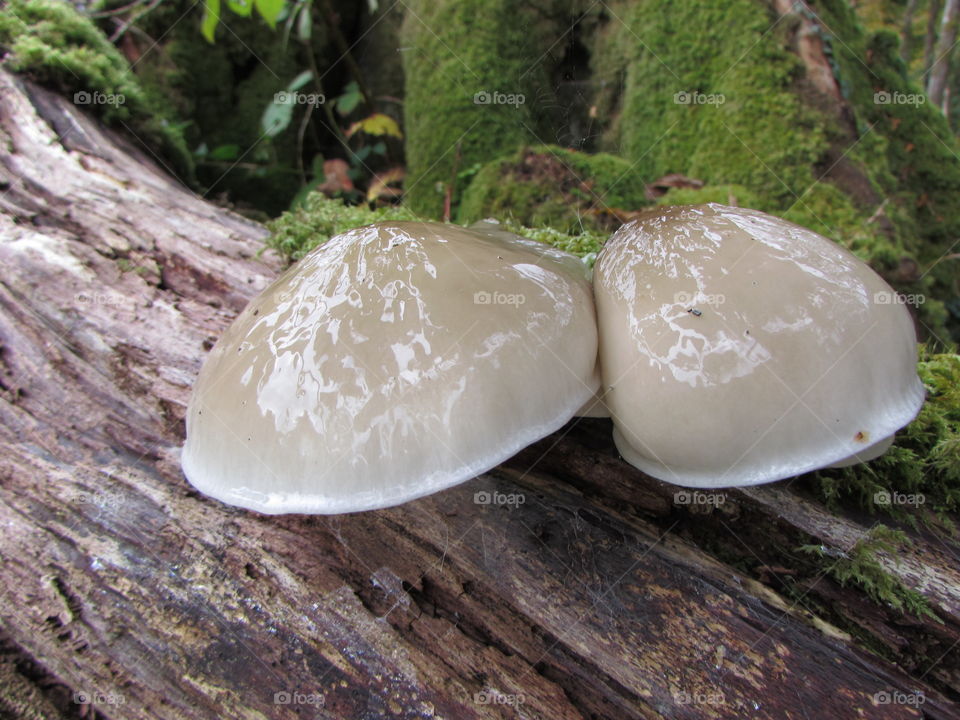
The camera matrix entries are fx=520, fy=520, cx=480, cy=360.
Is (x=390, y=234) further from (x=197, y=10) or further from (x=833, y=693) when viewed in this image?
(x=197, y=10)

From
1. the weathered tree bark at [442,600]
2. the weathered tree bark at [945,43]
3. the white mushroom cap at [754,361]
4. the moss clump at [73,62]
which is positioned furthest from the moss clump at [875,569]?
the weathered tree bark at [945,43]

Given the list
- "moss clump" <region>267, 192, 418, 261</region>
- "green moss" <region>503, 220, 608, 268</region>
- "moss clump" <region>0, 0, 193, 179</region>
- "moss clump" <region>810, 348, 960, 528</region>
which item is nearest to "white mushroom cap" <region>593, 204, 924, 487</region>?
"moss clump" <region>810, 348, 960, 528</region>

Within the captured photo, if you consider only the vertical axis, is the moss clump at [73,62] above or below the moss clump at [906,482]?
above

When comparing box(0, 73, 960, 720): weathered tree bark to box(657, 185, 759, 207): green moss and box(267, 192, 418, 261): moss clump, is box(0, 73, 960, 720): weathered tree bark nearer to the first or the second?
box(267, 192, 418, 261): moss clump

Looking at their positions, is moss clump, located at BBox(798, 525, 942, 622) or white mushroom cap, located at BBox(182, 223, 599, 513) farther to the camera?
moss clump, located at BBox(798, 525, 942, 622)

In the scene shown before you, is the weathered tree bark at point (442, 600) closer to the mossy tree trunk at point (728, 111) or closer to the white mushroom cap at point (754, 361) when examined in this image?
the white mushroom cap at point (754, 361)
